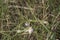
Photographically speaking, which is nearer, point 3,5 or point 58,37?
point 58,37

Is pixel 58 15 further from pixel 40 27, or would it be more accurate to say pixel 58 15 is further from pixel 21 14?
pixel 21 14

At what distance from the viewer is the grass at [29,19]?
2064 mm

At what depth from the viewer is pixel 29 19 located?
7.07 ft

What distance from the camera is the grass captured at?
2064mm

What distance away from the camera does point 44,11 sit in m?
2.16

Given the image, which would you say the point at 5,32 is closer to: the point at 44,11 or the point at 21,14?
the point at 21,14

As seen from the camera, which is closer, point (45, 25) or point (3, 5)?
point (45, 25)

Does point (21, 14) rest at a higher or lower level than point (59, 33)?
higher

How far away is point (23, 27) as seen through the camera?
212cm

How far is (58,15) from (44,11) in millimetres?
133

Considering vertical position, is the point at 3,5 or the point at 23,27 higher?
the point at 3,5

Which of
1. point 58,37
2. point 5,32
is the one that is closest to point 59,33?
point 58,37

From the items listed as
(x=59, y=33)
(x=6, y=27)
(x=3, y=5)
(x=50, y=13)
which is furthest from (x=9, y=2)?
(x=59, y=33)

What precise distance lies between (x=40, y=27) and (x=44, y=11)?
0.16m
